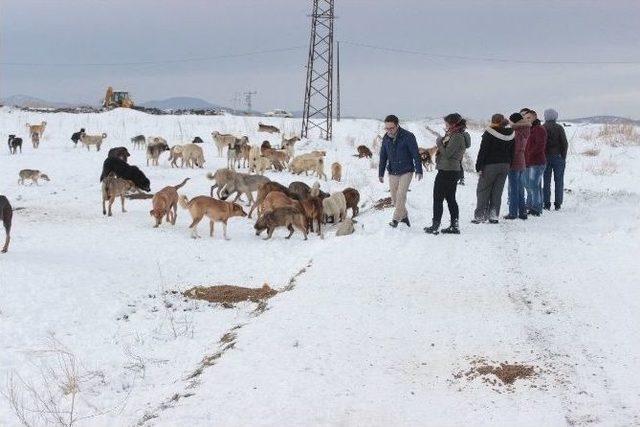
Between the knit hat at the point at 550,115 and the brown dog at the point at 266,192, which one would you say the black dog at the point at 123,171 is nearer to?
the brown dog at the point at 266,192

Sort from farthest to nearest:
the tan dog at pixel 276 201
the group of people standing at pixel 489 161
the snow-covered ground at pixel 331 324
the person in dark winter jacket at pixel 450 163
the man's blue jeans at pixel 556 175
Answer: the tan dog at pixel 276 201 → the man's blue jeans at pixel 556 175 → the group of people standing at pixel 489 161 → the person in dark winter jacket at pixel 450 163 → the snow-covered ground at pixel 331 324

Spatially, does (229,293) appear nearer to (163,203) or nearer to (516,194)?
(163,203)

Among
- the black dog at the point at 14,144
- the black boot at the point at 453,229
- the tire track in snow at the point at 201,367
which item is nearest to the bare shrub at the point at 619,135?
the black boot at the point at 453,229

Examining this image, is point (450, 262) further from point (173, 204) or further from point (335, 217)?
point (173, 204)

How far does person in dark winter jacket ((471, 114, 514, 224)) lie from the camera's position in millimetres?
9703

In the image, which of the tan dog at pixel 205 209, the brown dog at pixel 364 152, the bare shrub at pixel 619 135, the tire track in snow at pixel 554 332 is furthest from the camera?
the bare shrub at pixel 619 135

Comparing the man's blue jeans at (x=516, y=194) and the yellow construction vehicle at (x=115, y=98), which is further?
the yellow construction vehicle at (x=115, y=98)

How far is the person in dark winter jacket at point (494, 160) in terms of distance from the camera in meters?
9.70

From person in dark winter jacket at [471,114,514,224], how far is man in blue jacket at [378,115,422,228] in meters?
1.14

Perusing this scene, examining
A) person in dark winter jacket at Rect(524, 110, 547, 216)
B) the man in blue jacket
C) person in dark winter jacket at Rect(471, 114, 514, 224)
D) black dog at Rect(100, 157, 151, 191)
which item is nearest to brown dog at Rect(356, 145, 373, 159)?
black dog at Rect(100, 157, 151, 191)

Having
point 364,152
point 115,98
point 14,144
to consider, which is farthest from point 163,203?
point 115,98

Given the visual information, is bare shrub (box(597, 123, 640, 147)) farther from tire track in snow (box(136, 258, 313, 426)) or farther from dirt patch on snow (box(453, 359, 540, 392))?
dirt patch on snow (box(453, 359, 540, 392))

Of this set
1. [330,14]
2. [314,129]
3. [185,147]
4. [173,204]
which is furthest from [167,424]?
[314,129]

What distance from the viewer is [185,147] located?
21016 millimetres
